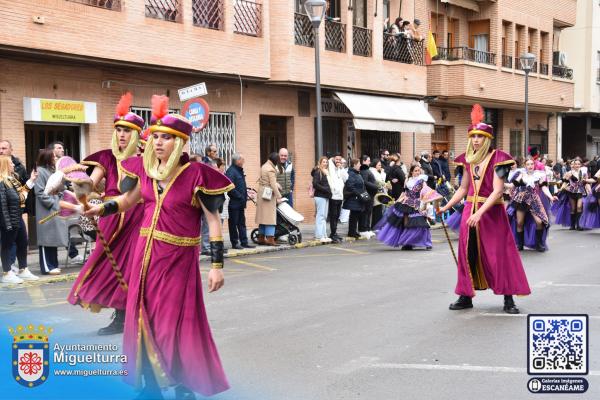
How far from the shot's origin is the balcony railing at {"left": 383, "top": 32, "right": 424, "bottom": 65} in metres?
26.0

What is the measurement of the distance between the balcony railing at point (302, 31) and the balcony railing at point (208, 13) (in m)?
3.03

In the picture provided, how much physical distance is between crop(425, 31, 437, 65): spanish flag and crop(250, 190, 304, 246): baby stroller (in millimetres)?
12824

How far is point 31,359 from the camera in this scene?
5.66m

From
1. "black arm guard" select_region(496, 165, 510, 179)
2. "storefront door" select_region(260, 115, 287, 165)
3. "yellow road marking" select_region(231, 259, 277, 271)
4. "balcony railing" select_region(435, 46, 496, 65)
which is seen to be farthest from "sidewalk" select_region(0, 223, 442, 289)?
"balcony railing" select_region(435, 46, 496, 65)

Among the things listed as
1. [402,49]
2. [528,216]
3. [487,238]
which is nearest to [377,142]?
[402,49]

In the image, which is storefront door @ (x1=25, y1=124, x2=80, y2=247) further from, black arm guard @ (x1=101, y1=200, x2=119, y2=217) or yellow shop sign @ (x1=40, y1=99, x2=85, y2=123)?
black arm guard @ (x1=101, y1=200, x2=119, y2=217)

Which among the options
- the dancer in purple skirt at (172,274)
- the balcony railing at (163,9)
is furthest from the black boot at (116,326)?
the balcony railing at (163,9)

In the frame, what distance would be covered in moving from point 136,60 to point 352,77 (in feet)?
27.4

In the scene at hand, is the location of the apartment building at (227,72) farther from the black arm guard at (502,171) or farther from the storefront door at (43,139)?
the black arm guard at (502,171)

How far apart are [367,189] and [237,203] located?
397cm

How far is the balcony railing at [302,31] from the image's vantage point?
22031mm

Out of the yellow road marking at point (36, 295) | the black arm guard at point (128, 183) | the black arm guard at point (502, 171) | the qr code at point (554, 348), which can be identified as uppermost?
the black arm guard at point (128, 183)

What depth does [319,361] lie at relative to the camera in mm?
6980

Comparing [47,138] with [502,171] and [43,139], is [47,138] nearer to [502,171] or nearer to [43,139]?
[43,139]
